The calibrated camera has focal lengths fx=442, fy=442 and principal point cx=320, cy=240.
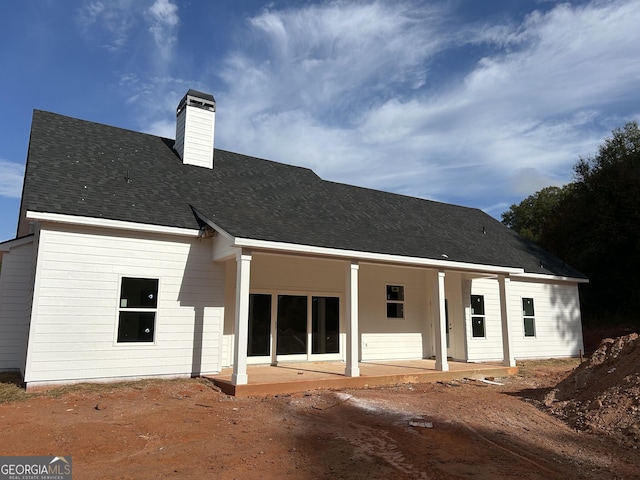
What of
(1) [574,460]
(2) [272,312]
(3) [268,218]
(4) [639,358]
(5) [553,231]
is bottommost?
(1) [574,460]

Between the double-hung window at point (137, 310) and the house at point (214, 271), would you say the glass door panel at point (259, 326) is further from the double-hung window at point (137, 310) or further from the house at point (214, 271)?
the double-hung window at point (137, 310)

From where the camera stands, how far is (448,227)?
15.8 metres

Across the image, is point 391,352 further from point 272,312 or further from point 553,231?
point 553,231

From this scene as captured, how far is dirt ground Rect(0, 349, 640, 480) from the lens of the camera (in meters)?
4.60

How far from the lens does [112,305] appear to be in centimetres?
885

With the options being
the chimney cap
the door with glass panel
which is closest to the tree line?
the door with glass panel

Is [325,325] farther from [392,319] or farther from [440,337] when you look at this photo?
[440,337]

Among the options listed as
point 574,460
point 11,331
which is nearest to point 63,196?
point 11,331

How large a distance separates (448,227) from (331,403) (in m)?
9.63

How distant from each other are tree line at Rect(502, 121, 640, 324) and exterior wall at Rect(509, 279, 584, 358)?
786 centimetres

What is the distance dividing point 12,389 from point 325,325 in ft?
24.0

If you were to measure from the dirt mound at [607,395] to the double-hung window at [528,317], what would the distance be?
654 cm

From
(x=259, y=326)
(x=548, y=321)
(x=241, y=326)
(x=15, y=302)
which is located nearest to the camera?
(x=241, y=326)

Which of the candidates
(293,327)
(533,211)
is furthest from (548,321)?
(533,211)
